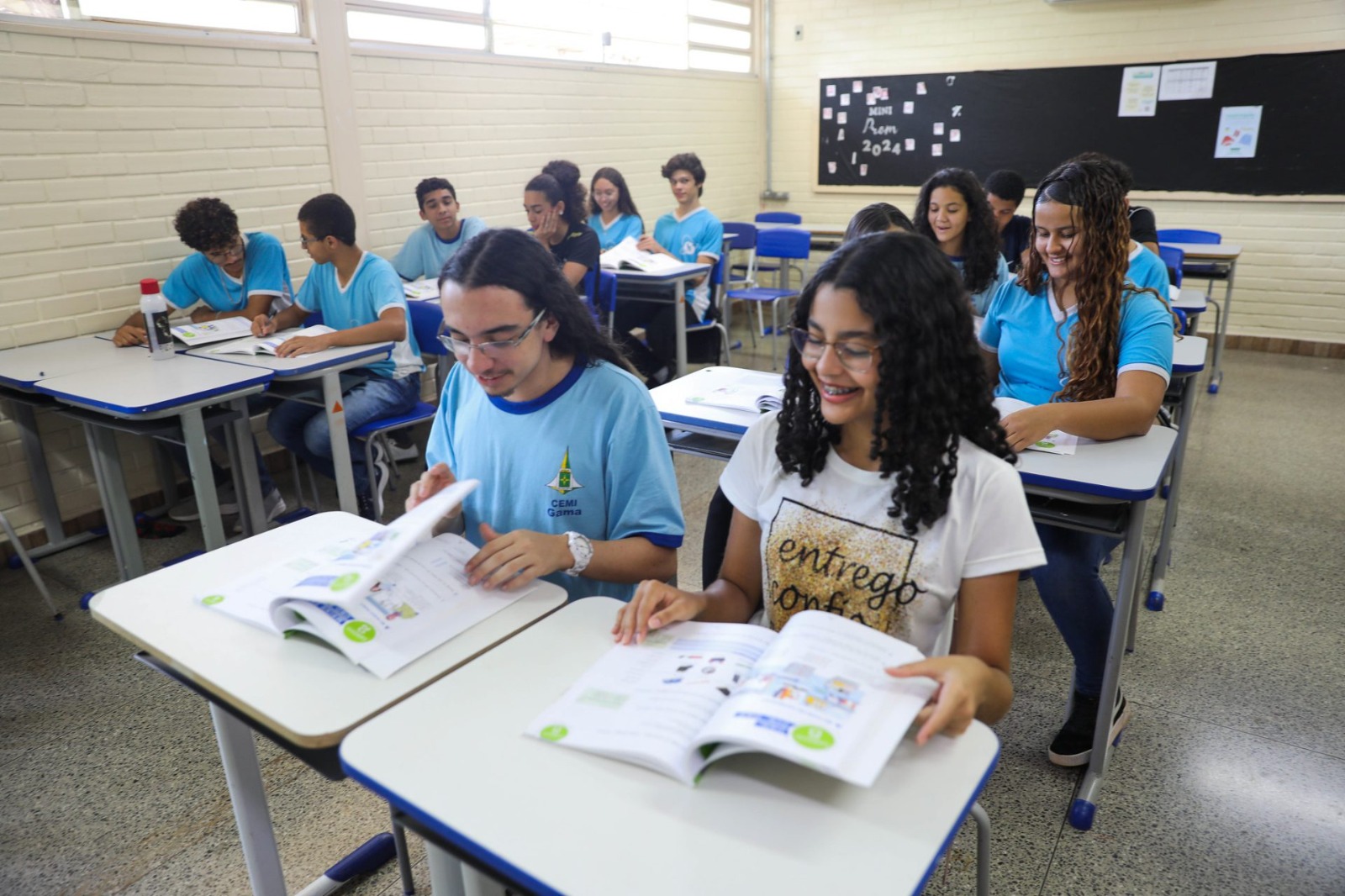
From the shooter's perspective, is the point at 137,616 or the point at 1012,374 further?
the point at 1012,374

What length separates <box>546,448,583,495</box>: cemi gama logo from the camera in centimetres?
147

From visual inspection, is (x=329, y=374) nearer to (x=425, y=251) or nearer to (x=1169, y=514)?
(x=425, y=251)

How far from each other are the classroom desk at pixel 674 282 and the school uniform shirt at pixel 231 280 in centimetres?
166

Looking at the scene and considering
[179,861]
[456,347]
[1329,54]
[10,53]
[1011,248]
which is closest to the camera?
[456,347]

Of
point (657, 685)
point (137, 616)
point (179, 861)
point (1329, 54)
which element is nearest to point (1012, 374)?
point (657, 685)

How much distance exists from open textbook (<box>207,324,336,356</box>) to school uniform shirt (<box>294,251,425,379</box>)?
0.10 metres

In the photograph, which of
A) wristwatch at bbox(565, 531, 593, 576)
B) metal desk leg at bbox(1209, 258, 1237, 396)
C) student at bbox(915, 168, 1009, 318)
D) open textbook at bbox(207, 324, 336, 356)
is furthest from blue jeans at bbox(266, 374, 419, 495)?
metal desk leg at bbox(1209, 258, 1237, 396)

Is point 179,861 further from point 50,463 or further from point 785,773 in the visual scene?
point 50,463

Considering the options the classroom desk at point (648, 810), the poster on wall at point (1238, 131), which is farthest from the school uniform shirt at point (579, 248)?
the poster on wall at point (1238, 131)

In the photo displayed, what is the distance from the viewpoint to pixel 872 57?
22.4 feet

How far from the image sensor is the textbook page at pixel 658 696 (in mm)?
877

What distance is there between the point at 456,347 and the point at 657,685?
684 millimetres

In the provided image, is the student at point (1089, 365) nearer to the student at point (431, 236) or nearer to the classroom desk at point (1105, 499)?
the classroom desk at point (1105, 499)

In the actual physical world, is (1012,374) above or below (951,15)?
below
